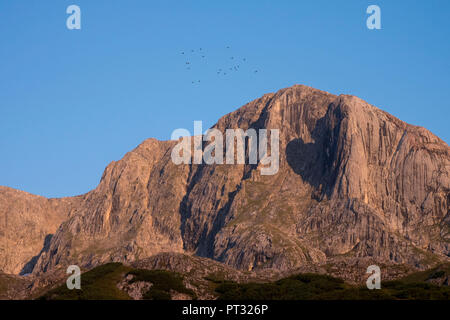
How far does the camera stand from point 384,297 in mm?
196250

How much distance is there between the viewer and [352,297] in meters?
198
